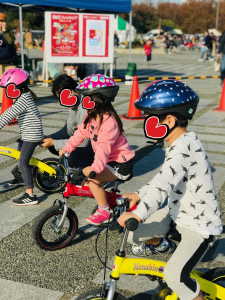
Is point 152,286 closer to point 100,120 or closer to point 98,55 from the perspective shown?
point 100,120

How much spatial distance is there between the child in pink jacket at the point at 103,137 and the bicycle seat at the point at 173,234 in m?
1.05

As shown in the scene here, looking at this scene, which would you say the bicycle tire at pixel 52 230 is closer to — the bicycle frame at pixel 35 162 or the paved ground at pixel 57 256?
the paved ground at pixel 57 256

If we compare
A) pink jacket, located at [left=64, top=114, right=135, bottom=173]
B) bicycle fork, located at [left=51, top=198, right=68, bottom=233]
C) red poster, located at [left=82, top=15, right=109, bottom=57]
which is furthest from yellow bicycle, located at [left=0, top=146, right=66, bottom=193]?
red poster, located at [left=82, top=15, right=109, bottom=57]

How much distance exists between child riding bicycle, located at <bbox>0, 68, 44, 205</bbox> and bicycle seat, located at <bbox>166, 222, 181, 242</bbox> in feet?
7.83

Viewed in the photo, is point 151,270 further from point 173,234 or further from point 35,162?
point 35,162

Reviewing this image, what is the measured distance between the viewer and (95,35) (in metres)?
13.6

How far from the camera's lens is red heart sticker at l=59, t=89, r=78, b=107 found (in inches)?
169

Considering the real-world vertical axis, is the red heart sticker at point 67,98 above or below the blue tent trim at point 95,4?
below

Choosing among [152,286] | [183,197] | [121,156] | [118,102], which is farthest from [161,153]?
[118,102]

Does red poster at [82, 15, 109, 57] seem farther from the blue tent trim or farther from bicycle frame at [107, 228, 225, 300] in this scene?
bicycle frame at [107, 228, 225, 300]

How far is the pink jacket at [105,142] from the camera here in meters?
3.48

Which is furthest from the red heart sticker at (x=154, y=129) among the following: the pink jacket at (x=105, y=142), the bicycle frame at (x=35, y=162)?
the bicycle frame at (x=35, y=162)

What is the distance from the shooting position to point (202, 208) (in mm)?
2379

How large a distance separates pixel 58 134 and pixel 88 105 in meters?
1.31
